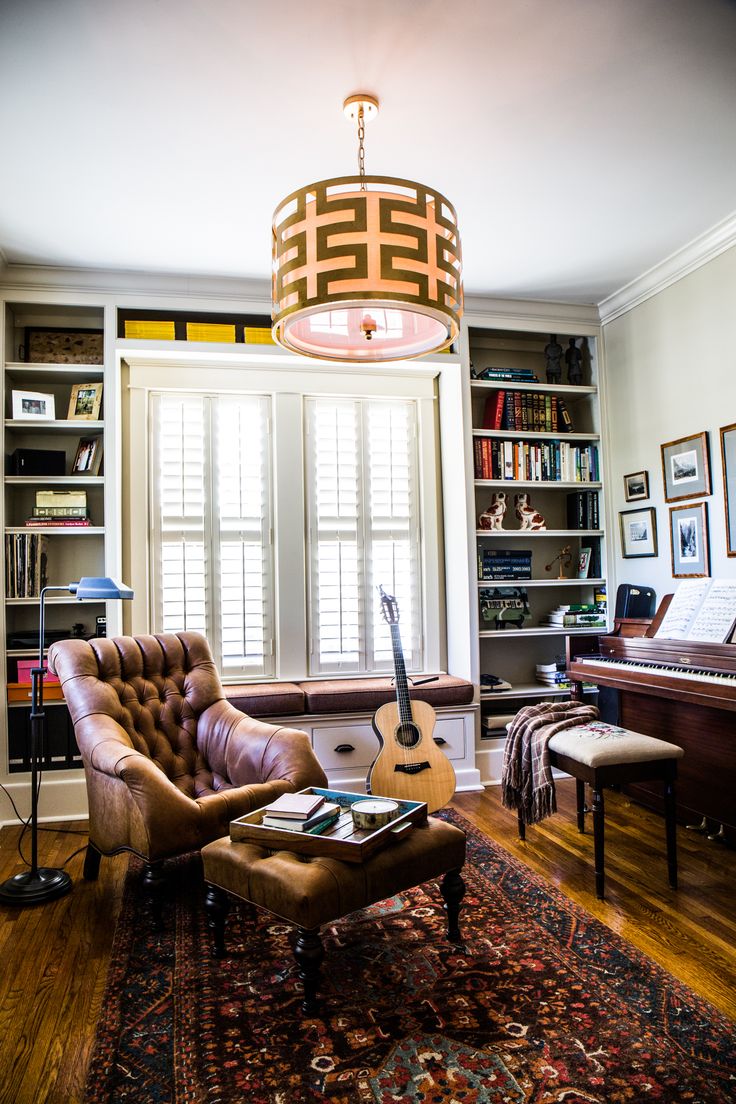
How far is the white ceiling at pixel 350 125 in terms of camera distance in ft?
7.21

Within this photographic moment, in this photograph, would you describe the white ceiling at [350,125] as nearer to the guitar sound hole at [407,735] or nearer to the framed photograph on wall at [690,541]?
the framed photograph on wall at [690,541]

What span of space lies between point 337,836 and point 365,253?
5.37 feet

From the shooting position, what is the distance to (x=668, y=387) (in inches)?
159

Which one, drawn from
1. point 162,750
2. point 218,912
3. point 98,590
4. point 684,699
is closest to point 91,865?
point 162,750

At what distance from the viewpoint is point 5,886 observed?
2811mm

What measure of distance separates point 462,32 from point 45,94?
4.63 feet

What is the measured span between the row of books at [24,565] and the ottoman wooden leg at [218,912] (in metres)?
2.17

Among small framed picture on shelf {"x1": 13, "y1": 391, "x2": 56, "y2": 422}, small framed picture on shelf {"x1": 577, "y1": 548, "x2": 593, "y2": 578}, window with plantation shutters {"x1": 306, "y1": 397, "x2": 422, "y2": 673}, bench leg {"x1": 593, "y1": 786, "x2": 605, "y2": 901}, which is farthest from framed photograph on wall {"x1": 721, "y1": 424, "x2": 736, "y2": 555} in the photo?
small framed picture on shelf {"x1": 13, "y1": 391, "x2": 56, "y2": 422}

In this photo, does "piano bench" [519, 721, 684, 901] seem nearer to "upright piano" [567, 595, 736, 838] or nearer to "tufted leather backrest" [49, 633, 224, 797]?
"upright piano" [567, 595, 736, 838]

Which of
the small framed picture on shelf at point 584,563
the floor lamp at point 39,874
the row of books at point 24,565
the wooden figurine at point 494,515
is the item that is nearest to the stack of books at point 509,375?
the wooden figurine at point 494,515

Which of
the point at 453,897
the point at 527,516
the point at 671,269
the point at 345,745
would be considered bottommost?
the point at 453,897

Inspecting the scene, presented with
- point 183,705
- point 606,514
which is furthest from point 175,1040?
point 606,514

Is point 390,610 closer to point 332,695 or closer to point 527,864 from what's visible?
point 332,695

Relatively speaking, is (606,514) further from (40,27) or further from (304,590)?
(40,27)
